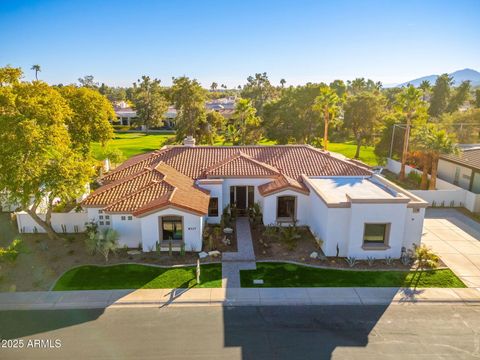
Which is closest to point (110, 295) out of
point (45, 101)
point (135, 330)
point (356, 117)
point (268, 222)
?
point (135, 330)

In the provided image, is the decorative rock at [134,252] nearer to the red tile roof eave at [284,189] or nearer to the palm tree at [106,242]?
the palm tree at [106,242]

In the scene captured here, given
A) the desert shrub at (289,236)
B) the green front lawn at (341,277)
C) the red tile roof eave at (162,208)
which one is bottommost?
the green front lawn at (341,277)

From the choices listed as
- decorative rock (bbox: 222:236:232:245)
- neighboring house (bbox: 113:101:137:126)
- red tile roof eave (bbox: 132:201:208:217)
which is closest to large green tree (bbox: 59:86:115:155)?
red tile roof eave (bbox: 132:201:208:217)

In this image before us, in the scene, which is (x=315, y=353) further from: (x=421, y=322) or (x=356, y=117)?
(x=356, y=117)

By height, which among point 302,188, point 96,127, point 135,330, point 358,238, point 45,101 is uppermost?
point 45,101

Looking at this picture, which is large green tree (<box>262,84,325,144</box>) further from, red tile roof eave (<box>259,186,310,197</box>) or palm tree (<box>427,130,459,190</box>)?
red tile roof eave (<box>259,186,310,197</box>)

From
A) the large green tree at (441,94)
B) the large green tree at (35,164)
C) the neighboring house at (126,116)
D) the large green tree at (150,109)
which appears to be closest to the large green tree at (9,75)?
the large green tree at (35,164)

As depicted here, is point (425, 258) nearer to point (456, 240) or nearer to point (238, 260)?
point (456, 240)
